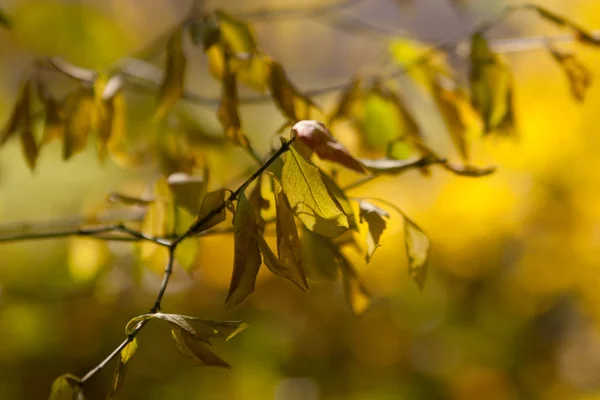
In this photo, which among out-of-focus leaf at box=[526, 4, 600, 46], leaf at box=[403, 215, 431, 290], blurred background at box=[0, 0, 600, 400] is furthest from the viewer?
blurred background at box=[0, 0, 600, 400]

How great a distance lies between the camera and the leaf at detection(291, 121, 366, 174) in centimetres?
35

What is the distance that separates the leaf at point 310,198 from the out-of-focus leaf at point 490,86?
0.31 m

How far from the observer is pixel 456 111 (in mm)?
660

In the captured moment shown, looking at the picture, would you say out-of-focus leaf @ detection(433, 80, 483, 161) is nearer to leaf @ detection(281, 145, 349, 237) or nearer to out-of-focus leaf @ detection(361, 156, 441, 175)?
out-of-focus leaf @ detection(361, 156, 441, 175)

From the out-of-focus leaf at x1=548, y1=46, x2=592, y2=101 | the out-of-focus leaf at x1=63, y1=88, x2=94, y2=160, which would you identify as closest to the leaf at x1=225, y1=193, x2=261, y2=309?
the out-of-focus leaf at x1=63, y1=88, x2=94, y2=160

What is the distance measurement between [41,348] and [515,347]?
1276mm

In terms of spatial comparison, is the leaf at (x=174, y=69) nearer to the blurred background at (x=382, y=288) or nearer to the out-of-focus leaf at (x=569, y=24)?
the out-of-focus leaf at (x=569, y=24)

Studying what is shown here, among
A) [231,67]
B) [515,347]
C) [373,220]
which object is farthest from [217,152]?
[515,347]

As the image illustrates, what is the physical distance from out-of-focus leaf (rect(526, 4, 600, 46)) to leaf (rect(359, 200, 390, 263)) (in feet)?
1.01

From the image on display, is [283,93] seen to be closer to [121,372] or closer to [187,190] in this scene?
[187,190]

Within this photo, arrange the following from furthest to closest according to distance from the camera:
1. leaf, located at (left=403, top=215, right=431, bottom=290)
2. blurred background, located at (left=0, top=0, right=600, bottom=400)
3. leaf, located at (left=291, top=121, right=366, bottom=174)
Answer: blurred background, located at (left=0, top=0, right=600, bottom=400)
leaf, located at (left=403, top=215, right=431, bottom=290)
leaf, located at (left=291, top=121, right=366, bottom=174)

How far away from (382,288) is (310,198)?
A: 1404mm

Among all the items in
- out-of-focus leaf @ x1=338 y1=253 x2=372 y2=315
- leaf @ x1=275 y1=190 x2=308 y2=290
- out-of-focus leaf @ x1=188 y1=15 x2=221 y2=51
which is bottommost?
out-of-focus leaf @ x1=338 y1=253 x2=372 y2=315

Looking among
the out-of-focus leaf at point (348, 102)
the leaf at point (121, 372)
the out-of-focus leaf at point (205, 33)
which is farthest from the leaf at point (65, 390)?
the out-of-focus leaf at point (348, 102)
